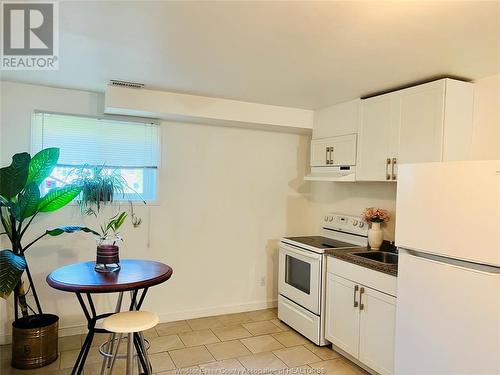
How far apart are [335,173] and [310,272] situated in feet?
3.34

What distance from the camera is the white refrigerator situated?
185cm

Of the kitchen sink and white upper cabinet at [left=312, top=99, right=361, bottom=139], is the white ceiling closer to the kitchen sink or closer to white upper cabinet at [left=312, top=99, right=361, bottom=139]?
white upper cabinet at [left=312, top=99, right=361, bottom=139]

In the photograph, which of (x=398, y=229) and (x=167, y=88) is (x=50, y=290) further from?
(x=398, y=229)

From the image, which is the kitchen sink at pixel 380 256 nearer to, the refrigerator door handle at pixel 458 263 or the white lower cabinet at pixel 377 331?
the white lower cabinet at pixel 377 331

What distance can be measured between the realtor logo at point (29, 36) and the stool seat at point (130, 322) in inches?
67.5

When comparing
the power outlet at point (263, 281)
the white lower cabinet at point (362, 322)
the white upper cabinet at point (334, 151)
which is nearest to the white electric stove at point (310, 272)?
the white lower cabinet at point (362, 322)

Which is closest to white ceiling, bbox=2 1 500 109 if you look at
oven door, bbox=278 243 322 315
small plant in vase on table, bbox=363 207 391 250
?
small plant in vase on table, bbox=363 207 391 250

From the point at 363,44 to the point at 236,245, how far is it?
266cm

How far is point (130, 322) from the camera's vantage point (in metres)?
2.12

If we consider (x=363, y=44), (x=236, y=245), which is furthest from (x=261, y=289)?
(x=363, y=44)

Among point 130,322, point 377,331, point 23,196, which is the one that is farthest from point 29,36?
point 377,331

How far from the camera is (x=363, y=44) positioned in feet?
6.98

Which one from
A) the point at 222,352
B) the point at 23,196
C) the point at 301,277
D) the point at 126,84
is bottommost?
the point at 222,352

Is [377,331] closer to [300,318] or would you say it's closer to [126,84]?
[300,318]
